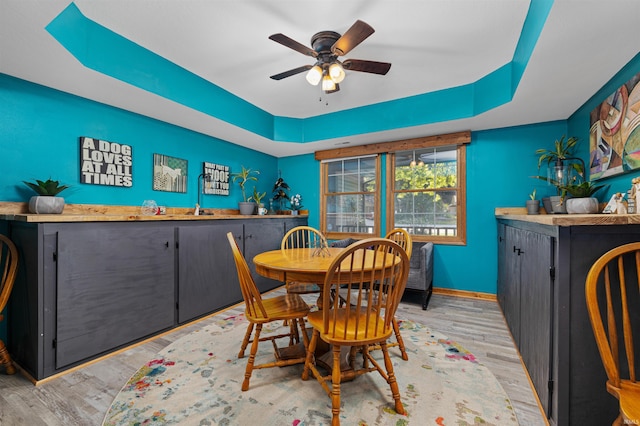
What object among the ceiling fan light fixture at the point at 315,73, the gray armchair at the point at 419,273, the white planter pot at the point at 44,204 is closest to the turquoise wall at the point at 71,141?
the white planter pot at the point at 44,204

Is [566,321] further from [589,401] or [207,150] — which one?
[207,150]

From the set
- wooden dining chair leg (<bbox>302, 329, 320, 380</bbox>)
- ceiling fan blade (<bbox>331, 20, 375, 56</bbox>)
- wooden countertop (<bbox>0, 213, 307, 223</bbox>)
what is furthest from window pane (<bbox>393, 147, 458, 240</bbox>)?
wooden countertop (<bbox>0, 213, 307, 223</bbox>)

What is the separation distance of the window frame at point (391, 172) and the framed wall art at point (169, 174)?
2.22m

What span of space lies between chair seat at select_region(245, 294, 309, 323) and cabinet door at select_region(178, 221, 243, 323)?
1.20 m

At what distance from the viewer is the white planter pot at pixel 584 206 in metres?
2.26

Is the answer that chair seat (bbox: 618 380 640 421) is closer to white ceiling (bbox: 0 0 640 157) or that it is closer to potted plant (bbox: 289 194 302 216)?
white ceiling (bbox: 0 0 640 157)

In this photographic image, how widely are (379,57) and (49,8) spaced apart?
2.36 meters

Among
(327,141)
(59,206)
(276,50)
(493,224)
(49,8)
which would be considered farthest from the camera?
(327,141)

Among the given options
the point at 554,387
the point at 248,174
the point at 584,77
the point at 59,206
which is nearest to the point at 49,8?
the point at 59,206

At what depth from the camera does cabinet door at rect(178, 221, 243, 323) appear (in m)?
2.74

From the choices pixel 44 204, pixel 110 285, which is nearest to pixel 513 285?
pixel 110 285

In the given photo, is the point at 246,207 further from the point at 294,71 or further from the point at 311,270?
the point at 311,270

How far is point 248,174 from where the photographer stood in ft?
14.8

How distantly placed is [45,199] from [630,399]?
3453 millimetres
